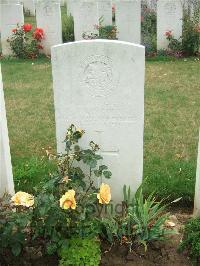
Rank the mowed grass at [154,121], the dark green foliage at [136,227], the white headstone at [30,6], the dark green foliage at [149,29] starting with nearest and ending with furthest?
the dark green foliage at [136,227]
the mowed grass at [154,121]
the dark green foliage at [149,29]
the white headstone at [30,6]

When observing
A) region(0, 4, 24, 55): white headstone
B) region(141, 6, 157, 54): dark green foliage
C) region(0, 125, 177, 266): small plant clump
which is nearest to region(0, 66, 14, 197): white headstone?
region(0, 125, 177, 266): small plant clump

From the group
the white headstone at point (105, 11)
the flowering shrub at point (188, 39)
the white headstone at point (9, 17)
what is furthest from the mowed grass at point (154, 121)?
the white headstone at point (105, 11)

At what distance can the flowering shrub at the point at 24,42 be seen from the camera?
1060cm

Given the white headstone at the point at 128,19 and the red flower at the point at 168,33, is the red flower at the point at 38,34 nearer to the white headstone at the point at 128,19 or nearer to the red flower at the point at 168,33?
the white headstone at the point at 128,19

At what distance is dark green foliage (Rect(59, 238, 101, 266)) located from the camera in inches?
138

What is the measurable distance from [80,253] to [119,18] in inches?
311

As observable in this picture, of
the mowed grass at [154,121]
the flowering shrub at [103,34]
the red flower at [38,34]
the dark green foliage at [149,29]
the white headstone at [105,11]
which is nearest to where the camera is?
the mowed grass at [154,121]

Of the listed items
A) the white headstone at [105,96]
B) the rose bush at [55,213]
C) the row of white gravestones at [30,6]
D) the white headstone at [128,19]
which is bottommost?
the rose bush at [55,213]

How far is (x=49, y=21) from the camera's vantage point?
10695 mm

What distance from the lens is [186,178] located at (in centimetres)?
493

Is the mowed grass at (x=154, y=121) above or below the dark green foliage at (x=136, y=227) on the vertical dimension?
above

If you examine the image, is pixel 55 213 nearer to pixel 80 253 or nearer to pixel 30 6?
pixel 80 253

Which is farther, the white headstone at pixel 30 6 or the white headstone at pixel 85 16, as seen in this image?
the white headstone at pixel 30 6

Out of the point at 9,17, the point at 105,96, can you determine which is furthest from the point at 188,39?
the point at 105,96
